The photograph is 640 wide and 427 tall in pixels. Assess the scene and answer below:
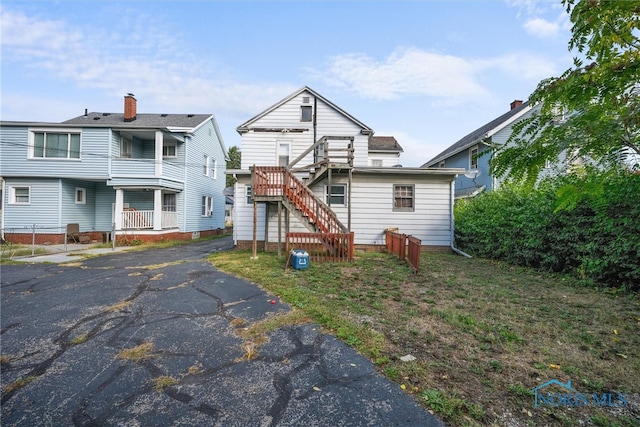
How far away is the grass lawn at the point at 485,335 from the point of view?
251 cm

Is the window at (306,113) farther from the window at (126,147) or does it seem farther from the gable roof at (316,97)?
the window at (126,147)

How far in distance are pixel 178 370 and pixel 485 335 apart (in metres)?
3.98

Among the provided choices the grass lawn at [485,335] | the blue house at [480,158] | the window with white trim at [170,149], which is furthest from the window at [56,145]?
the blue house at [480,158]

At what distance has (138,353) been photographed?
348 cm

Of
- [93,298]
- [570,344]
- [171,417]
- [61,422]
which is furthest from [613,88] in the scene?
[93,298]

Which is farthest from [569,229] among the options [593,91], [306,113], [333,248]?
[306,113]

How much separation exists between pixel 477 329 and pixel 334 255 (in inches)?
214

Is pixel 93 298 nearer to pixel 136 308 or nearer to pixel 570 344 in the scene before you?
pixel 136 308

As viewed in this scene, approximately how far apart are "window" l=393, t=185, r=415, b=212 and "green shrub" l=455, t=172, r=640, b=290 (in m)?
2.46

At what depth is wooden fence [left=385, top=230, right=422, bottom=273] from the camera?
7.95m

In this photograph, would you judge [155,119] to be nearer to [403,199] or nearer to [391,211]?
[391,211]

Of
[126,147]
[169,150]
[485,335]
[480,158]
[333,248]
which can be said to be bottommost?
[485,335]

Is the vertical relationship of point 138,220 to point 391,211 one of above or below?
below

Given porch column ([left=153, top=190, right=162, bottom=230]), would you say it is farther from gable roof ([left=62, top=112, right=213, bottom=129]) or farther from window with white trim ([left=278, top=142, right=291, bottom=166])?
window with white trim ([left=278, top=142, right=291, bottom=166])
